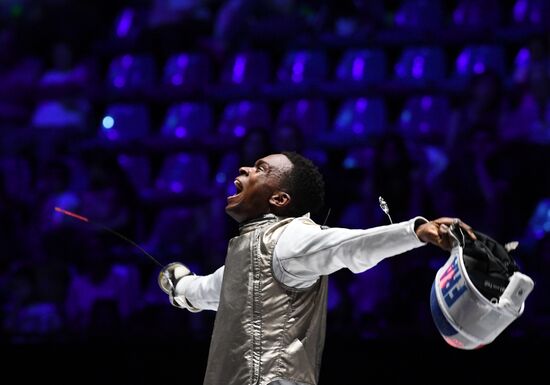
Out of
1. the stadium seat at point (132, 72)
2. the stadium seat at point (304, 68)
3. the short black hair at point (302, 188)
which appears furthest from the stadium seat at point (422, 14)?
the short black hair at point (302, 188)

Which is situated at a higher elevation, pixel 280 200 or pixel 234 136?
pixel 234 136

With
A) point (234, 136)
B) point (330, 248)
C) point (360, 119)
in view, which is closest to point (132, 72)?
point (234, 136)

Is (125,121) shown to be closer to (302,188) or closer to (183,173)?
(183,173)

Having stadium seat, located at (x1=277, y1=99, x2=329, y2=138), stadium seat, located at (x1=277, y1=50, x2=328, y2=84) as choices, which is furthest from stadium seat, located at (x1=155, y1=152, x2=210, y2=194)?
stadium seat, located at (x1=277, y1=50, x2=328, y2=84)

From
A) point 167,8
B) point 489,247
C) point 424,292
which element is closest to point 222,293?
point 489,247

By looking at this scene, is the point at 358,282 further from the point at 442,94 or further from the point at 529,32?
the point at 529,32

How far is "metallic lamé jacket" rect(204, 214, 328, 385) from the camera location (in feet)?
7.04

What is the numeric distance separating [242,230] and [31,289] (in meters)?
2.45

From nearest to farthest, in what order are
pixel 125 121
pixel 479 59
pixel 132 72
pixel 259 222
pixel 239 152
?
1. pixel 259 222
2. pixel 239 152
3. pixel 479 59
4. pixel 125 121
5. pixel 132 72

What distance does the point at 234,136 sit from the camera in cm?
503

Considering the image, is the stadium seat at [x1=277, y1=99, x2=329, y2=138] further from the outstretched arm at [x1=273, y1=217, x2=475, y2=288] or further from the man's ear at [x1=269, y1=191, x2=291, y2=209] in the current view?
the outstretched arm at [x1=273, y1=217, x2=475, y2=288]

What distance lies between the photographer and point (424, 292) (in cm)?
373

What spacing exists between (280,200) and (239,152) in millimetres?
2192

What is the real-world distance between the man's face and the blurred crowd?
111 cm
